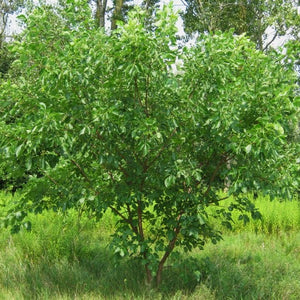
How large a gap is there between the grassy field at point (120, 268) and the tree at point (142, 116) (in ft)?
2.17

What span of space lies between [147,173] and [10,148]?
1.29 metres

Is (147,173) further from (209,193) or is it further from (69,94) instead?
(69,94)

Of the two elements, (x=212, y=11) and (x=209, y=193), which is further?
(x=212, y=11)

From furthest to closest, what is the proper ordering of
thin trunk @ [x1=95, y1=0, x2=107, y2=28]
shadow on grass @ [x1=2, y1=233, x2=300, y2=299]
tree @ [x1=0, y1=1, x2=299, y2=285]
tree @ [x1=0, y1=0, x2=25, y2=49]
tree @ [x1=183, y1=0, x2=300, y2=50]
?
tree @ [x1=0, y1=0, x2=25, y2=49] < thin trunk @ [x1=95, y1=0, x2=107, y2=28] < tree @ [x1=183, y1=0, x2=300, y2=50] < shadow on grass @ [x1=2, y1=233, x2=300, y2=299] < tree @ [x1=0, y1=1, x2=299, y2=285]

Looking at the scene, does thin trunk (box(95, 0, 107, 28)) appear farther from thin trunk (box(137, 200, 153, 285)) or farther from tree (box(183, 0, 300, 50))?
thin trunk (box(137, 200, 153, 285))

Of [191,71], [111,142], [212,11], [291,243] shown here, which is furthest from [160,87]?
[212,11]

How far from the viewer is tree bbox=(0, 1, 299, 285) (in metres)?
3.26

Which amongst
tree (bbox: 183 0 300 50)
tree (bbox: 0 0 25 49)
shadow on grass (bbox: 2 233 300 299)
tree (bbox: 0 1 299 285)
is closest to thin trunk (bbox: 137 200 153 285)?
shadow on grass (bbox: 2 233 300 299)

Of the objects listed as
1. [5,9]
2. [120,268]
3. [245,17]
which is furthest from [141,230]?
[5,9]

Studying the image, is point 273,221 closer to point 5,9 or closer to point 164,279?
point 164,279

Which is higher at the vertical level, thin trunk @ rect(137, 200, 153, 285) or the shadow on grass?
thin trunk @ rect(137, 200, 153, 285)

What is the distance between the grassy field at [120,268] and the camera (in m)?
4.23

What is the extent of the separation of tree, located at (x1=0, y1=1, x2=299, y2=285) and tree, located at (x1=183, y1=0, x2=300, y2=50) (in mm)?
9558

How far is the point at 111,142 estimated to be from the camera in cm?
364
